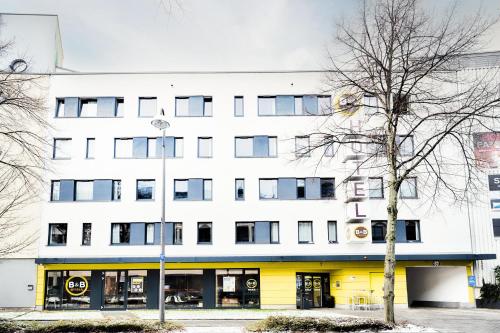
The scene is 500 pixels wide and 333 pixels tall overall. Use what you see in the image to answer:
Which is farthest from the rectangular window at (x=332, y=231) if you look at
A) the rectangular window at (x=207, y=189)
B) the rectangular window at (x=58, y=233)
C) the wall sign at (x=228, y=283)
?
the rectangular window at (x=58, y=233)

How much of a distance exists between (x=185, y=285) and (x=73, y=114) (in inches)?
481

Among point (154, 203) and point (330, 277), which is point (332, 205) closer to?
point (330, 277)

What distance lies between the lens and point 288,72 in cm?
3064

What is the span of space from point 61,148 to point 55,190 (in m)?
2.55

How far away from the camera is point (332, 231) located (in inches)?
1145

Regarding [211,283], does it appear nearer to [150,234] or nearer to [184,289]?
[184,289]

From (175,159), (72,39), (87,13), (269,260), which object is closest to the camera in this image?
(87,13)

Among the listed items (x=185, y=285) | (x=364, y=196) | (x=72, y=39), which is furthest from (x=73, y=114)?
(x=72, y=39)

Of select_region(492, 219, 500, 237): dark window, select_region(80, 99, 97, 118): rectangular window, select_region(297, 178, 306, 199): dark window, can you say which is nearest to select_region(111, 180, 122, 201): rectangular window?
select_region(80, 99, 97, 118): rectangular window

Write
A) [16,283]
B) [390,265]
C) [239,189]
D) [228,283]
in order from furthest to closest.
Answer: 1. [239,189]
2. [228,283]
3. [16,283]
4. [390,265]


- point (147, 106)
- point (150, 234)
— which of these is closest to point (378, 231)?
point (150, 234)

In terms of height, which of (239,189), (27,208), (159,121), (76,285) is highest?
(159,121)

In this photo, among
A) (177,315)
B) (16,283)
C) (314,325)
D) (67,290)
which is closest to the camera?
(314,325)

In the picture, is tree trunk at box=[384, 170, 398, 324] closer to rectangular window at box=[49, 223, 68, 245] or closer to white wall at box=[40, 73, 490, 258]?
white wall at box=[40, 73, 490, 258]
